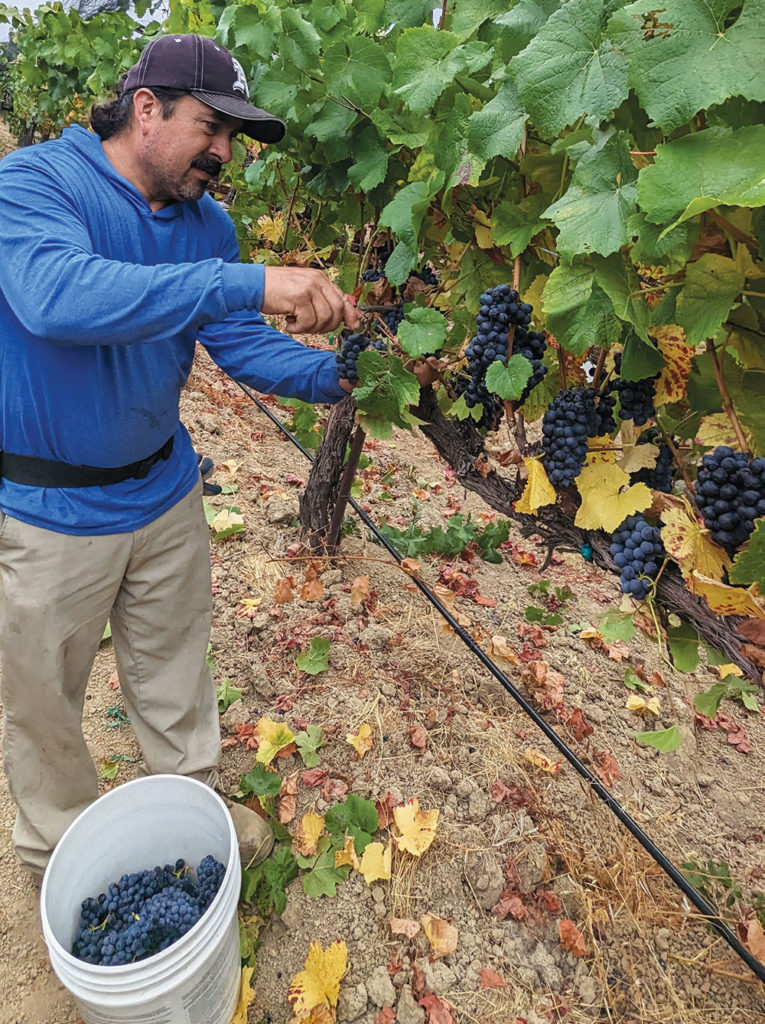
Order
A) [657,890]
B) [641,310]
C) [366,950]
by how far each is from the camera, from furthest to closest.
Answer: [657,890]
[366,950]
[641,310]

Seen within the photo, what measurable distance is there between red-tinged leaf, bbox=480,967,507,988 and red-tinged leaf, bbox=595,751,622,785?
0.93 m

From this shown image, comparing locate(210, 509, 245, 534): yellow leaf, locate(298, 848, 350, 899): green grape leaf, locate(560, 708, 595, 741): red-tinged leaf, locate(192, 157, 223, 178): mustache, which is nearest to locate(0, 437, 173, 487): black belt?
locate(192, 157, 223, 178): mustache

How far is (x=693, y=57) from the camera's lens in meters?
0.96

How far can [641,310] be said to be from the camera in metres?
1.27

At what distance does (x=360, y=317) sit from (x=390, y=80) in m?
0.68

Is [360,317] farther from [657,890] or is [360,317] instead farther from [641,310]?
[657,890]

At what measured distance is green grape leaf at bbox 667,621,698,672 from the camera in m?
1.47

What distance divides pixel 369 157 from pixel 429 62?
478 mm

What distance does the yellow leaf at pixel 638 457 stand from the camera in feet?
4.96

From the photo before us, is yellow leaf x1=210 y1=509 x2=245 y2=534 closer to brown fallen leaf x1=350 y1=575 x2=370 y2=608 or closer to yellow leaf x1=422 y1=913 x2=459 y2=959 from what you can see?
brown fallen leaf x1=350 y1=575 x2=370 y2=608

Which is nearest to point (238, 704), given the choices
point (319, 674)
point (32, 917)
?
point (319, 674)

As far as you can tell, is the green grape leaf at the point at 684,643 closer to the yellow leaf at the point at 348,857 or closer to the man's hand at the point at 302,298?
the man's hand at the point at 302,298

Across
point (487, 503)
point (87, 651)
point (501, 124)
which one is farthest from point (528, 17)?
point (87, 651)

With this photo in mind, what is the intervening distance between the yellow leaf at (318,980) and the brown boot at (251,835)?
13.5 inches
